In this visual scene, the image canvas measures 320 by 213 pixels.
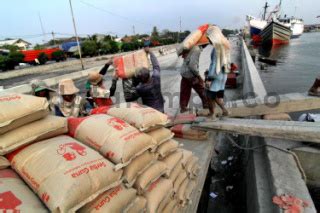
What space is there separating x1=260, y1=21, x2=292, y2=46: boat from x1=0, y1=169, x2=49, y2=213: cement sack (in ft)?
148

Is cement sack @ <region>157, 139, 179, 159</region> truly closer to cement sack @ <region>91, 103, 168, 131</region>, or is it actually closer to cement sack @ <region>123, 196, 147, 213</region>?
cement sack @ <region>91, 103, 168, 131</region>

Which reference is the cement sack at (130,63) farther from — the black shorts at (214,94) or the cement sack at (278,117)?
the cement sack at (278,117)

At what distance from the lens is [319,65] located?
21234 millimetres

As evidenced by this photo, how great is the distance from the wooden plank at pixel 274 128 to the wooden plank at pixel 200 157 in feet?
1.01

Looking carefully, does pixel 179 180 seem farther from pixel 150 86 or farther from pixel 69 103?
pixel 69 103

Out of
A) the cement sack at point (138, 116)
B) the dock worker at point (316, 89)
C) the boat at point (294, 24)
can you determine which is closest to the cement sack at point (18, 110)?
the cement sack at point (138, 116)

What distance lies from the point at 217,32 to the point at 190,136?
167 cm

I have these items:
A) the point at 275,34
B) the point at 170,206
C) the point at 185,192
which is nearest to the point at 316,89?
the point at 185,192

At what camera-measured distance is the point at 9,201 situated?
54.9 inches

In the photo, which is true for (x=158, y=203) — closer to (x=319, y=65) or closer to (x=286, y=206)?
(x=286, y=206)

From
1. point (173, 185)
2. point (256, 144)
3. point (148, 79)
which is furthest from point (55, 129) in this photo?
point (256, 144)

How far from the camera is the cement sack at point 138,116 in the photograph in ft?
7.61

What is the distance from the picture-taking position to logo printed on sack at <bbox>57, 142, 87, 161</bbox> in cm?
171

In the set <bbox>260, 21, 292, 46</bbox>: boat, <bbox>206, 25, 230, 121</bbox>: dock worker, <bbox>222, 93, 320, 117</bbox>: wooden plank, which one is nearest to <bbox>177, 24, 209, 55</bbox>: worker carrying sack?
<bbox>206, 25, 230, 121</bbox>: dock worker
